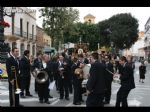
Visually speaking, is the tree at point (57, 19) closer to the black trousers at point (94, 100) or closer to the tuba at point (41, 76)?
the tuba at point (41, 76)

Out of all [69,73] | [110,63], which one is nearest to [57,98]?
[69,73]

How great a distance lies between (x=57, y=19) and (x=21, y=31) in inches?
553

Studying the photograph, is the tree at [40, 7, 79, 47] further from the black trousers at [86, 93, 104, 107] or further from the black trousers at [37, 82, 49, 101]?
the black trousers at [86, 93, 104, 107]

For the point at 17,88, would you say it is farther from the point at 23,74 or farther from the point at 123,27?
the point at 123,27

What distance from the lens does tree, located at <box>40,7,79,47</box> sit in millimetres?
40594

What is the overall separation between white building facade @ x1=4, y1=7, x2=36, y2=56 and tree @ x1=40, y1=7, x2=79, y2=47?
4814mm

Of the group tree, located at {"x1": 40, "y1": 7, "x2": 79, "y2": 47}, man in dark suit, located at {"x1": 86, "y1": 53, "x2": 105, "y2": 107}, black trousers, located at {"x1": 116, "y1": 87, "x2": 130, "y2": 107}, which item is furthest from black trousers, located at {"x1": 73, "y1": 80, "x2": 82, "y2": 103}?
tree, located at {"x1": 40, "y1": 7, "x2": 79, "y2": 47}

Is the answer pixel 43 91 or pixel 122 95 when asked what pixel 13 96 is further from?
pixel 122 95

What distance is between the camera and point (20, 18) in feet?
179

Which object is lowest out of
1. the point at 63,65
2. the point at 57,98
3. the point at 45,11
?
the point at 57,98

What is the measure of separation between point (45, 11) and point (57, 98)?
2468 cm
